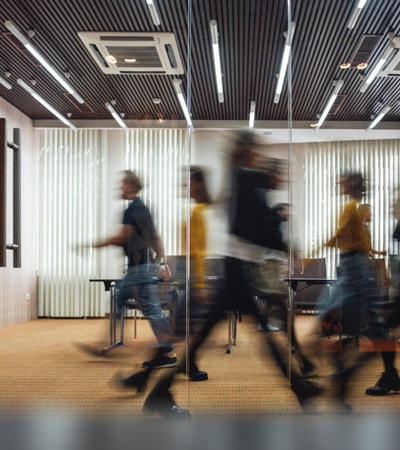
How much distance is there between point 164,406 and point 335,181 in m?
1.70

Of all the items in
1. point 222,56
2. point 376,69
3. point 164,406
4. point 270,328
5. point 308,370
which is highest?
point 222,56

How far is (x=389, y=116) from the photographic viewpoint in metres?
3.54

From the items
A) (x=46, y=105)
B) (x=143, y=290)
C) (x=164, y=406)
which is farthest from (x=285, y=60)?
(x=164, y=406)

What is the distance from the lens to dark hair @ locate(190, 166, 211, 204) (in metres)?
2.92

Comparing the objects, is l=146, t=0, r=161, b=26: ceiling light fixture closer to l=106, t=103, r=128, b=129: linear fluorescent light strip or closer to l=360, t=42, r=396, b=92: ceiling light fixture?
l=106, t=103, r=128, b=129: linear fluorescent light strip

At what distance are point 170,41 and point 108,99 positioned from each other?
124 cm

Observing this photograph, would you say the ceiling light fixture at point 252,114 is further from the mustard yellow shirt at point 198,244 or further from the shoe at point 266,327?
the shoe at point 266,327

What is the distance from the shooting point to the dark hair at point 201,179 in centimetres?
292

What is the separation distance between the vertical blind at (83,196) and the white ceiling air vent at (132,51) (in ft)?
5.04

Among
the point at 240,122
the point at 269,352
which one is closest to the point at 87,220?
the point at 240,122

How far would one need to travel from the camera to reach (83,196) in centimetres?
348

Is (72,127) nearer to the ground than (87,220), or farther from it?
farther from it

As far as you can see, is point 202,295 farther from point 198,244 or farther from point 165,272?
point 165,272

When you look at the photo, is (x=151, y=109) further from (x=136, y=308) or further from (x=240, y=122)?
(x=136, y=308)
